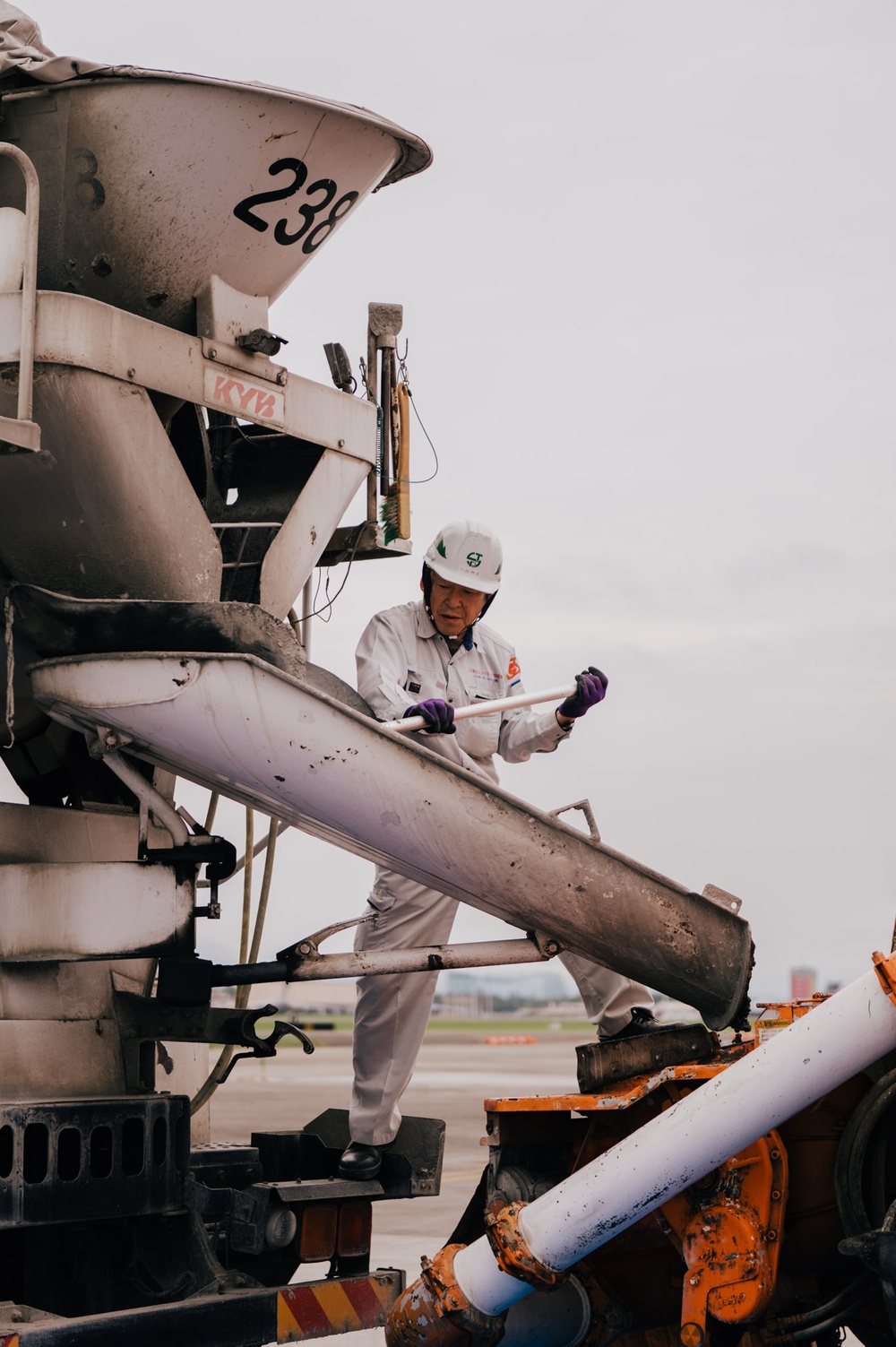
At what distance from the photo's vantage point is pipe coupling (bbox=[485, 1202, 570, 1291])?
12.3ft

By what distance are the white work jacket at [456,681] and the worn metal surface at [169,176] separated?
3.90ft

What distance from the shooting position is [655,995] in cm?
447

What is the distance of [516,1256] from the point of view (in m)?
3.77

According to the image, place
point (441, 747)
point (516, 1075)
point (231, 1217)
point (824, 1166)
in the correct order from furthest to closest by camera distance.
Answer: point (516, 1075)
point (441, 747)
point (231, 1217)
point (824, 1166)

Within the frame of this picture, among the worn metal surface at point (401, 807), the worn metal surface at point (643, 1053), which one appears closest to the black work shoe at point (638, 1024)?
the worn metal surface at point (643, 1053)

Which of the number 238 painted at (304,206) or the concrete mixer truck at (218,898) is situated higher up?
the number 238 painted at (304,206)

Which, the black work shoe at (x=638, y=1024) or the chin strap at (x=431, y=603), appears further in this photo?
the chin strap at (x=431, y=603)

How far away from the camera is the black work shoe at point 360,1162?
4629 millimetres

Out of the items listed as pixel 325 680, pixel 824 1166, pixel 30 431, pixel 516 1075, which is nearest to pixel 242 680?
pixel 325 680

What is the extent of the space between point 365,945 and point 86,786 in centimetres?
106

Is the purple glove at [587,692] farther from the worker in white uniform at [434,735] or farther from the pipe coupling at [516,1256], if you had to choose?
the pipe coupling at [516,1256]

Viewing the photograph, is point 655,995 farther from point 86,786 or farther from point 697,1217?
point 86,786

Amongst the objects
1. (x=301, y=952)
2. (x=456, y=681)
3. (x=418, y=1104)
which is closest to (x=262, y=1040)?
(x=301, y=952)

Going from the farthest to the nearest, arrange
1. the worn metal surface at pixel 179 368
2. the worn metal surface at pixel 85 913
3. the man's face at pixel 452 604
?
the man's face at pixel 452 604 → the worn metal surface at pixel 85 913 → the worn metal surface at pixel 179 368
